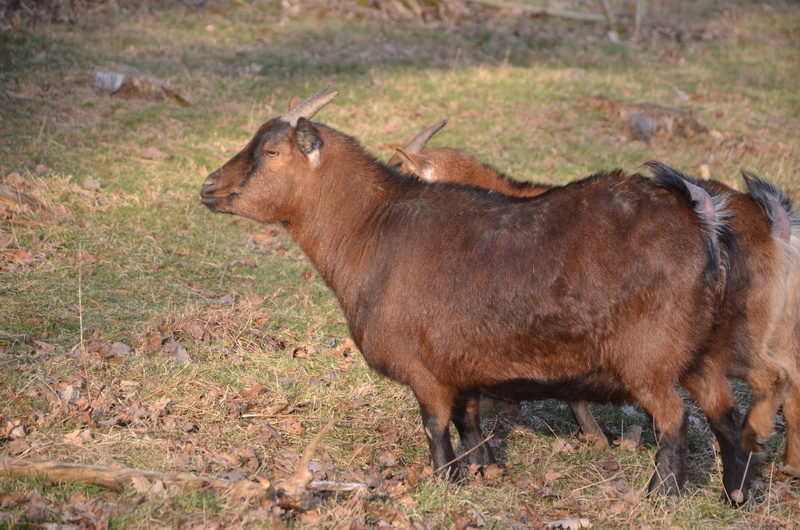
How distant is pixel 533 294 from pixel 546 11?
59.3ft

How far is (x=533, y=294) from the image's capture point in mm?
4785

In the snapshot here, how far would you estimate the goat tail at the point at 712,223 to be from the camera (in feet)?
15.3

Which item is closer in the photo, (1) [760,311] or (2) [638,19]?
(1) [760,311]

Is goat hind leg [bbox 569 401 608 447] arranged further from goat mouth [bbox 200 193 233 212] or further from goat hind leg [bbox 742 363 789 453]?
goat mouth [bbox 200 193 233 212]

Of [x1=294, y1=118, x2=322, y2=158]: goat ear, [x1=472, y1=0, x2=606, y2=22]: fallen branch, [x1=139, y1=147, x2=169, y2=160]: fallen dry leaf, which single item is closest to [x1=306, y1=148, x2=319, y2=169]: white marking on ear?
[x1=294, y1=118, x2=322, y2=158]: goat ear

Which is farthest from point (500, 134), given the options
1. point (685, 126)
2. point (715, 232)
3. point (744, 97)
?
point (715, 232)

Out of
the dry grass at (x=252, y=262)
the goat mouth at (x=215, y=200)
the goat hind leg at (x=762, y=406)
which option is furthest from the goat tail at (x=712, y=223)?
the goat mouth at (x=215, y=200)

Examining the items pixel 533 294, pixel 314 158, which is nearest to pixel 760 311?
pixel 533 294

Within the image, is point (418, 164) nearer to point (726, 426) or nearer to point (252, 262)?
point (252, 262)

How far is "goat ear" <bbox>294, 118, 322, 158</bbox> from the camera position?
215 inches

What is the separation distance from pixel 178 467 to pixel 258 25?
1449cm

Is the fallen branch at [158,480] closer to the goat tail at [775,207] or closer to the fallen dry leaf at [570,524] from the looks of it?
the fallen dry leaf at [570,524]

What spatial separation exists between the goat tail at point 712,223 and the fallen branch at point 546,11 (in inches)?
665

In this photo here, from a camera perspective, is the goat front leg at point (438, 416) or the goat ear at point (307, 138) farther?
the goat ear at point (307, 138)
